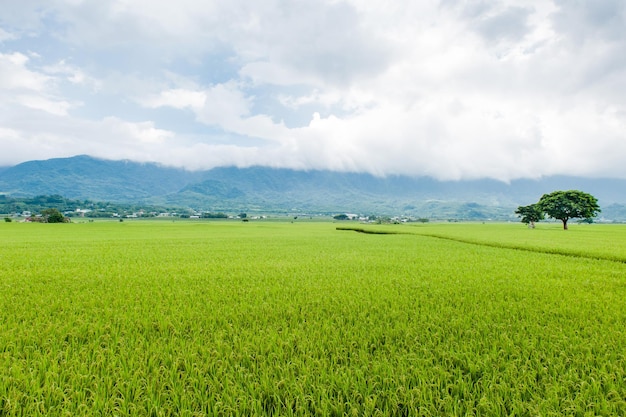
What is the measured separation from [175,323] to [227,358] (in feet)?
8.36

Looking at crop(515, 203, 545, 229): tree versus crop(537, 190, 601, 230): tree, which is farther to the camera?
crop(515, 203, 545, 229): tree

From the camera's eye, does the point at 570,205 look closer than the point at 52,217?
Yes

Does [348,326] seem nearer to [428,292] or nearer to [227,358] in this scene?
[227,358]

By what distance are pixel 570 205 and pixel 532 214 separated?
10259 mm

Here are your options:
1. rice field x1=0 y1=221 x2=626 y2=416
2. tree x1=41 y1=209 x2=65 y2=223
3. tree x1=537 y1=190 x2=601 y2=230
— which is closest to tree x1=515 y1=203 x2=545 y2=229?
tree x1=537 y1=190 x2=601 y2=230

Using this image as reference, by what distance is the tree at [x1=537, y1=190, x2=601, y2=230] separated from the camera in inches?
2648

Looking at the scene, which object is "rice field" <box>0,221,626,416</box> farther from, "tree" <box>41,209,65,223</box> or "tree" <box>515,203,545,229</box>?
"tree" <box>41,209,65,223</box>

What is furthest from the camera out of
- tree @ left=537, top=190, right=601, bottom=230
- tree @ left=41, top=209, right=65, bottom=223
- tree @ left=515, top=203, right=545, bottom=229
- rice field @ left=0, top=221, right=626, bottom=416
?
tree @ left=41, top=209, right=65, bottom=223

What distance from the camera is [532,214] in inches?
3100

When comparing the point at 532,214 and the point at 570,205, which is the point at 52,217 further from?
the point at 570,205

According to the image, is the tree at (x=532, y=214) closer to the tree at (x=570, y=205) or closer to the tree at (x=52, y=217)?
the tree at (x=570, y=205)

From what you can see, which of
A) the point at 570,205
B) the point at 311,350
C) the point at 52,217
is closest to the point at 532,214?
the point at 570,205

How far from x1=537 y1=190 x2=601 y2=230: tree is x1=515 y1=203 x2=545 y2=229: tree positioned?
381cm

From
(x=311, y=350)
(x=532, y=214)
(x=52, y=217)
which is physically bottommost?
(x=52, y=217)
